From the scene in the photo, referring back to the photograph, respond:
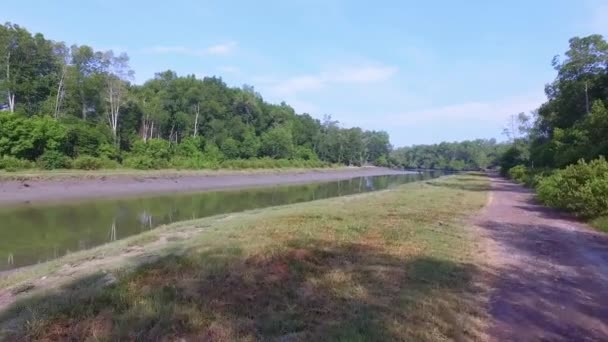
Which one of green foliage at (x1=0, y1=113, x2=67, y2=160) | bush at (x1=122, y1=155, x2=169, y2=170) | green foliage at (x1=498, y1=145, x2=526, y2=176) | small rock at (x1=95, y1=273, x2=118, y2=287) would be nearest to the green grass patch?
small rock at (x1=95, y1=273, x2=118, y2=287)

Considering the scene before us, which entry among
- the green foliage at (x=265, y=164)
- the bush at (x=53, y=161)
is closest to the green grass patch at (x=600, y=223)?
the bush at (x=53, y=161)

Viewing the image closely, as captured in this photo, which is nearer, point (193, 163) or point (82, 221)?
point (82, 221)

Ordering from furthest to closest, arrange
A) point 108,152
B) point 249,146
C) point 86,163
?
point 249,146 < point 108,152 < point 86,163

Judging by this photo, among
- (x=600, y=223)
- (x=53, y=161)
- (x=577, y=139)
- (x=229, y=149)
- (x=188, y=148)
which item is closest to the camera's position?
(x=600, y=223)

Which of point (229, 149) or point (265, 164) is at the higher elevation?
point (229, 149)

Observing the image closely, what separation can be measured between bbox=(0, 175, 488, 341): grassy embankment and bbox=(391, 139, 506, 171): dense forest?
Answer: 16239 centimetres

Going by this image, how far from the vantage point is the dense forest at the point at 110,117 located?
4775cm

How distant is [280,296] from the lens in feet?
24.1

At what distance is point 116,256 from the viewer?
11852mm

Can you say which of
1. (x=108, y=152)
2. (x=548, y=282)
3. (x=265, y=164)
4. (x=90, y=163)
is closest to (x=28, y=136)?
(x=90, y=163)

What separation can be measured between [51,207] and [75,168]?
822 inches

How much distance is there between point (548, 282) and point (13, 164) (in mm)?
44339

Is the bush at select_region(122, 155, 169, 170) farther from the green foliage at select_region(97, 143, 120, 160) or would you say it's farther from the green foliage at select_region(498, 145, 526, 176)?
the green foliage at select_region(498, 145, 526, 176)

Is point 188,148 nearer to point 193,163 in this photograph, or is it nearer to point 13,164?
point 193,163
